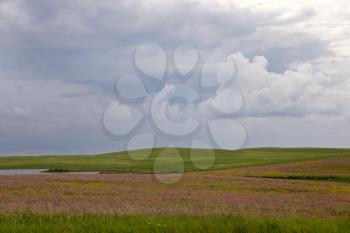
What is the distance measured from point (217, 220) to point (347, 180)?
49.1 m

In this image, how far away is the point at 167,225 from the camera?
11.9 meters

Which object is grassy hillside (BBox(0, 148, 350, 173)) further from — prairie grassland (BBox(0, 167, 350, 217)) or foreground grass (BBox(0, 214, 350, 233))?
foreground grass (BBox(0, 214, 350, 233))

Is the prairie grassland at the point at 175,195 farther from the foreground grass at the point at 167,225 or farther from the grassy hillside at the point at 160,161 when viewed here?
the grassy hillside at the point at 160,161

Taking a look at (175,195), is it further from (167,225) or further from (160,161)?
(160,161)

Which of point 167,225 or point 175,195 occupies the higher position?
point 167,225

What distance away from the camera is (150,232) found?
37.0 ft

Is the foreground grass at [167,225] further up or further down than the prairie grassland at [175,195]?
further up

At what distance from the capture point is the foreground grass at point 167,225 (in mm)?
11516

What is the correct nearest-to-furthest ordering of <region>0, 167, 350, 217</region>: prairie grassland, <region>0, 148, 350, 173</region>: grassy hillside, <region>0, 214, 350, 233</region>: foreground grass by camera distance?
<region>0, 214, 350, 233</region>: foreground grass → <region>0, 167, 350, 217</region>: prairie grassland → <region>0, 148, 350, 173</region>: grassy hillside

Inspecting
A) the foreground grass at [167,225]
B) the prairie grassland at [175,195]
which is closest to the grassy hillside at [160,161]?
the prairie grassland at [175,195]

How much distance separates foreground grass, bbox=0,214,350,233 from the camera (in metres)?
11.5

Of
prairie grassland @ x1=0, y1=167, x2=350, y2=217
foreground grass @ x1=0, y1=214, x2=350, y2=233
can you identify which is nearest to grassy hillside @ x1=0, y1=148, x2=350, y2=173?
prairie grassland @ x1=0, y1=167, x2=350, y2=217

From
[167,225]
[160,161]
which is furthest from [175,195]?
[160,161]

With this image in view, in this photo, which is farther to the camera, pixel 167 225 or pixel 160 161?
pixel 160 161
